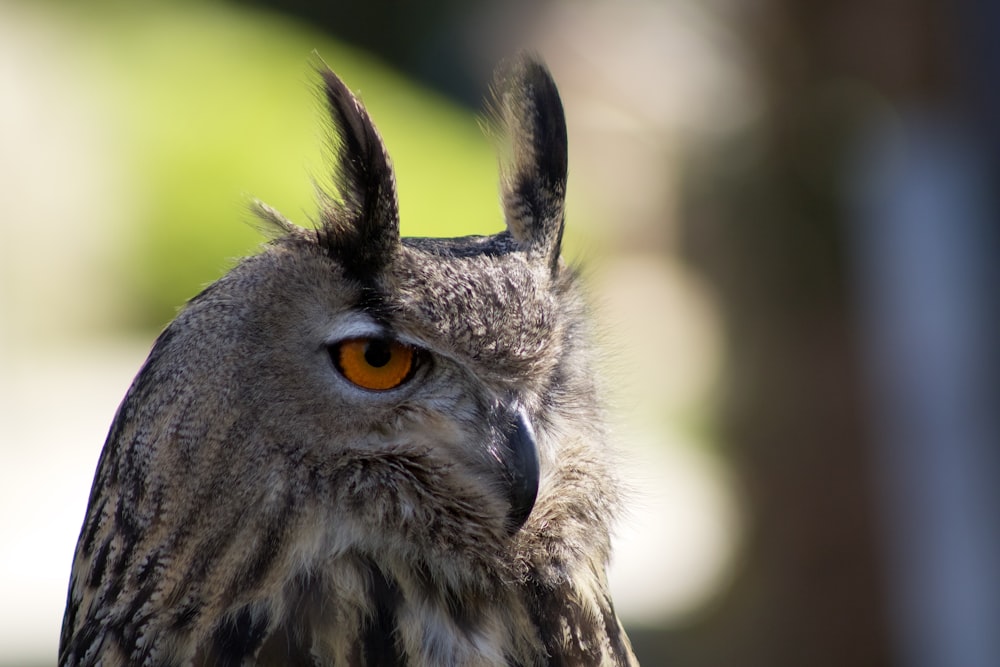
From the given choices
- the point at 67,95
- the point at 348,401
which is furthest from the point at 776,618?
the point at 348,401

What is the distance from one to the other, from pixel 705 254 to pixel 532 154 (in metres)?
5.43

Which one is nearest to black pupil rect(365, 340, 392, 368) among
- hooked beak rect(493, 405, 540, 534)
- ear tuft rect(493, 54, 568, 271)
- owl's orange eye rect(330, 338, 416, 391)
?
owl's orange eye rect(330, 338, 416, 391)

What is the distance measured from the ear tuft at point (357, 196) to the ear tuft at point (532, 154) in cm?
26

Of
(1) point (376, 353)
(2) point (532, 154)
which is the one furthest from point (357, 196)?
(2) point (532, 154)

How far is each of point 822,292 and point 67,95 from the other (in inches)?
158

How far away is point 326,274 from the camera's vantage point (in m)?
1.36

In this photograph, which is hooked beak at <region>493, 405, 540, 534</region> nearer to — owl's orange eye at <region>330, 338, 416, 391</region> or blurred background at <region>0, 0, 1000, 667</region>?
owl's orange eye at <region>330, 338, 416, 391</region>

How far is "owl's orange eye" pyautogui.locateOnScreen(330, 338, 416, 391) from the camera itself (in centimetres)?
132

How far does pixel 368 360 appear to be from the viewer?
133 cm

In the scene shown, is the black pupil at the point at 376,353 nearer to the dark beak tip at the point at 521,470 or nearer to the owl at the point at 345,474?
the owl at the point at 345,474

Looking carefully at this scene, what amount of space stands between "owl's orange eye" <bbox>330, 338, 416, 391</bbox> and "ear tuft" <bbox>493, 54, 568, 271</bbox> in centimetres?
30

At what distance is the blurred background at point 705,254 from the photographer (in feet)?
14.6

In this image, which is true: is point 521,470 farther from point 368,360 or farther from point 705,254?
point 705,254

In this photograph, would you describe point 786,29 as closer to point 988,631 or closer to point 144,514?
point 988,631
